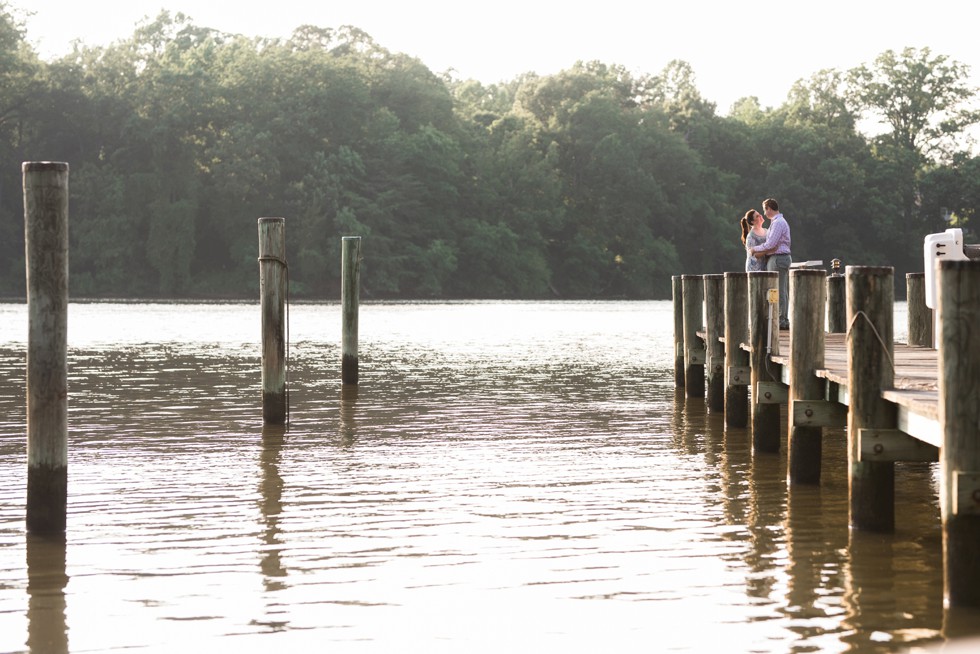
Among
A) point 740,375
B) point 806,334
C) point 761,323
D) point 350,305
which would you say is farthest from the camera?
point 350,305

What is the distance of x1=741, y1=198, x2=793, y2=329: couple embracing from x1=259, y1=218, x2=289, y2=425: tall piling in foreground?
5462 mm

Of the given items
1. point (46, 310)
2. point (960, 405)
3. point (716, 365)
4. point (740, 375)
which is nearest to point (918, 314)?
point (740, 375)

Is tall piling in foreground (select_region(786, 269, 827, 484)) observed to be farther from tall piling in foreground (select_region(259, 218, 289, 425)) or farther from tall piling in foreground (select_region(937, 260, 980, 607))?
tall piling in foreground (select_region(259, 218, 289, 425))

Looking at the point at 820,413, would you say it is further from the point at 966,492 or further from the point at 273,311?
the point at 273,311

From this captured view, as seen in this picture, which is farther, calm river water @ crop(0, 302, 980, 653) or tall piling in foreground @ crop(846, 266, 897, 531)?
tall piling in foreground @ crop(846, 266, 897, 531)

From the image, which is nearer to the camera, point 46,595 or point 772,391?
point 46,595

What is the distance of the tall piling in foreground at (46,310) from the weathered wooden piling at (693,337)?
Result: 1117cm

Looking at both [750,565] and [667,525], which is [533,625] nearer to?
[750,565]

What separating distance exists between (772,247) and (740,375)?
11.0 feet

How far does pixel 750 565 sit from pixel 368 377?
50.5 ft

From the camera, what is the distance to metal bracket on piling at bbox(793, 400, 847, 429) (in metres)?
10.6

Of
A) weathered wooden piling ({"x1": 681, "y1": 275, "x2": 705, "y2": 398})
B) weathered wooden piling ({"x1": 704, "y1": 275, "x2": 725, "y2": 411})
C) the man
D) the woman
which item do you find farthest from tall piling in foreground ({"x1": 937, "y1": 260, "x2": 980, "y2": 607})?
weathered wooden piling ({"x1": 681, "y1": 275, "x2": 705, "y2": 398})

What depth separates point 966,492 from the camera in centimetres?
697

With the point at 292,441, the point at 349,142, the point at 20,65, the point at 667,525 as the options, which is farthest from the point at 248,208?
the point at 667,525
